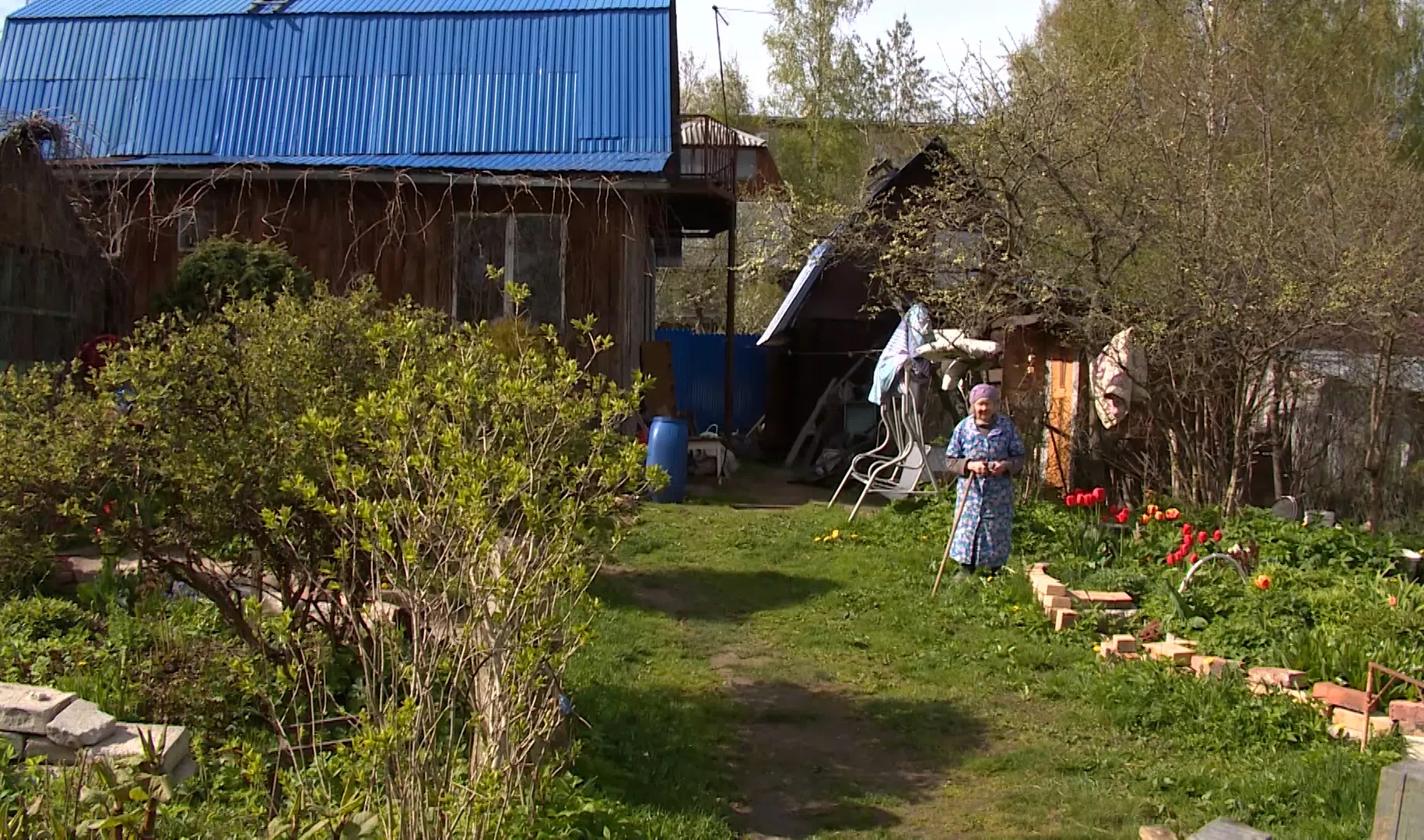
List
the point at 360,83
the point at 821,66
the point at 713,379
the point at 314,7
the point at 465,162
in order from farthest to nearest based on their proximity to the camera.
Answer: the point at 821,66
the point at 713,379
the point at 314,7
the point at 360,83
the point at 465,162

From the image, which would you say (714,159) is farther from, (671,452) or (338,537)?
(338,537)

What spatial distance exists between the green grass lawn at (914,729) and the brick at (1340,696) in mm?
174

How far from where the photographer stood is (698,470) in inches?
580

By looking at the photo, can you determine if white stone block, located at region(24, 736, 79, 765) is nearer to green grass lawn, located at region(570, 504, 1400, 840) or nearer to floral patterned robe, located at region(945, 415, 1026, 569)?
green grass lawn, located at region(570, 504, 1400, 840)

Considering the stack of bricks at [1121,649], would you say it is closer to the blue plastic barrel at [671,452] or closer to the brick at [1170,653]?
the brick at [1170,653]

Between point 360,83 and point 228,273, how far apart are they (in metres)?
4.56

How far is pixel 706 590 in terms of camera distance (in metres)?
8.68

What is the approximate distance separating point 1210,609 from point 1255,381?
104 inches

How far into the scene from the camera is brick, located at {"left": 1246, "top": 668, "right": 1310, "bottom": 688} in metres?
5.83

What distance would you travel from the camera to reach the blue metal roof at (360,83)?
1319 centimetres

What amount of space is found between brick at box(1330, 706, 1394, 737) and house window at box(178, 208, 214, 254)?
1121 centimetres

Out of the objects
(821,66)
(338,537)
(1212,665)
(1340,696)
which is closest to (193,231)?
(338,537)

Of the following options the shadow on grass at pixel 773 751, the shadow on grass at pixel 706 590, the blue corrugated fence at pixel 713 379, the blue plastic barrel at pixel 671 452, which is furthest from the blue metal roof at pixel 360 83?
the blue corrugated fence at pixel 713 379

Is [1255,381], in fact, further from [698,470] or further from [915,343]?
[698,470]
